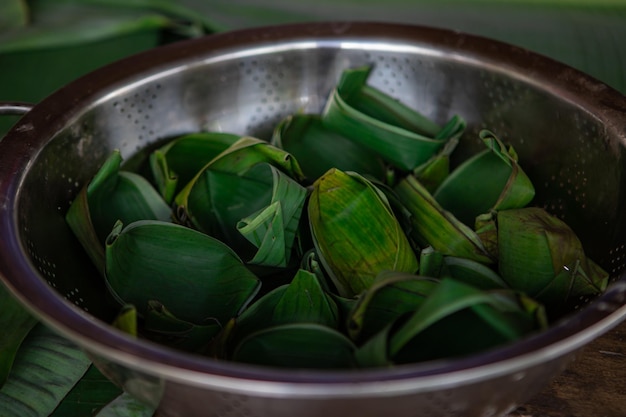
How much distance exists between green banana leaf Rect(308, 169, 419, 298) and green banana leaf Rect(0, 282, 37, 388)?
27 cm

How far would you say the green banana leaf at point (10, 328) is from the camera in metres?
0.62

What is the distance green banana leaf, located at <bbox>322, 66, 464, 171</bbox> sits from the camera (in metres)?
0.70

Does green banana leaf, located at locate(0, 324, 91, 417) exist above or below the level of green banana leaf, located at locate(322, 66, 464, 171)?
below

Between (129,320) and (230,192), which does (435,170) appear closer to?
(230,192)

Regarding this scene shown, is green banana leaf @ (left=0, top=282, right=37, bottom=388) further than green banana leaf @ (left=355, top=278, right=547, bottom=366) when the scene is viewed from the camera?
Yes

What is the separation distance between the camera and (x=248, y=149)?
2.14 feet

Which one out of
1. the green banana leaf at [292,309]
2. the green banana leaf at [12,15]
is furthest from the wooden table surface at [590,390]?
the green banana leaf at [12,15]

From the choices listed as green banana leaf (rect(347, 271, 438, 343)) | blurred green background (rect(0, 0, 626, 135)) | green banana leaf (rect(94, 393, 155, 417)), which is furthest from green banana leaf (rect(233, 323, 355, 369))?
blurred green background (rect(0, 0, 626, 135))

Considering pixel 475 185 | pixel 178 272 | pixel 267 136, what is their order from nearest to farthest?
pixel 178 272
pixel 475 185
pixel 267 136

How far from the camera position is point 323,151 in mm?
739

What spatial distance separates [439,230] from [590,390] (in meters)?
0.17

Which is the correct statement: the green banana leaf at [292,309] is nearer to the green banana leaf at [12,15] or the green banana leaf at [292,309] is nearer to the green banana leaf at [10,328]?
the green banana leaf at [10,328]

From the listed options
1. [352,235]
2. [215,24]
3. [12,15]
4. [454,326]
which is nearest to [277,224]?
[352,235]

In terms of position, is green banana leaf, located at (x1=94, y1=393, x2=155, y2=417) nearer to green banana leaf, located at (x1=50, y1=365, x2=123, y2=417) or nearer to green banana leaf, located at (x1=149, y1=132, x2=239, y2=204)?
green banana leaf, located at (x1=50, y1=365, x2=123, y2=417)
